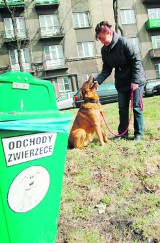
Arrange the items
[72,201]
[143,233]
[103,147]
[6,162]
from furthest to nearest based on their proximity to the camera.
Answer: [103,147] → [72,201] → [143,233] → [6,162]

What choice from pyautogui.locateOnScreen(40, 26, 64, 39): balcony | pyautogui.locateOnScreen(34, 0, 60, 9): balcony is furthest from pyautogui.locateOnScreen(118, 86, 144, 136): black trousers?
pyautogui.locateOnScreen(34, 0, 60, 9): balcony

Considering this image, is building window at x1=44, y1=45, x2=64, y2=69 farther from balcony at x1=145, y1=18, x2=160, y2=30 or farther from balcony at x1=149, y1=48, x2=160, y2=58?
balcony at x1=145, y1=18, x2=160, y2=30

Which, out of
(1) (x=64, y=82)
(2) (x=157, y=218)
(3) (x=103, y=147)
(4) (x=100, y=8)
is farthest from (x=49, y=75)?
(2) (x=157, y=218)

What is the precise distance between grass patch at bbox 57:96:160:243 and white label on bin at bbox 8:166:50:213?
0.47m

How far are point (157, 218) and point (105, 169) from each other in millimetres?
1138

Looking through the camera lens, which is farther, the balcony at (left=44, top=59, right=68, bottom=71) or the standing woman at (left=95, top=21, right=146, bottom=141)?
the balcony at (left=44, top=59, right=68, bottom=71)

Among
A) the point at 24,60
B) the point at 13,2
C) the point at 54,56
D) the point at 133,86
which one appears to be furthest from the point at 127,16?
the point at 133,86

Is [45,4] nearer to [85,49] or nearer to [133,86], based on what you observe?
[85,49]

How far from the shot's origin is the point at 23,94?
1750mm

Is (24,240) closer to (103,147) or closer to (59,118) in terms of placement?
(59,118)

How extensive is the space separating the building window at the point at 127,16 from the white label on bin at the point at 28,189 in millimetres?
27199

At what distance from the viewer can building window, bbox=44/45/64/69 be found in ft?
81.0

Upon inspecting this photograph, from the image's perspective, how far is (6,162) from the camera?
149 cm

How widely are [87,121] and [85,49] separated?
22.4 m
